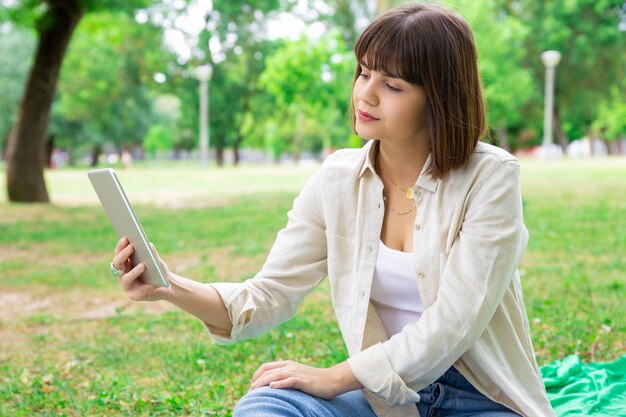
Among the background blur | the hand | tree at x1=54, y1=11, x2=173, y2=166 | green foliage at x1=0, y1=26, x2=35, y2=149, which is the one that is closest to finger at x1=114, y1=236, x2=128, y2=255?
the hand

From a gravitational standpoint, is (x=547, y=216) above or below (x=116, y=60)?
below

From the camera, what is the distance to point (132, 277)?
227cm

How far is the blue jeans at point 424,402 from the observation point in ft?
7.04

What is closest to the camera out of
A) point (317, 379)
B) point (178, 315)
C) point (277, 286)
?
point (317, 379)

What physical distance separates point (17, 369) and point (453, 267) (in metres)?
3.42

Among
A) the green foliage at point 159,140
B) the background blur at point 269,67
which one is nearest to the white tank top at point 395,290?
the background blur at point 269,67

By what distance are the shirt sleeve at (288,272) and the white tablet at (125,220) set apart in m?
0.29

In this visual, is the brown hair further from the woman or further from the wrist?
the wrist

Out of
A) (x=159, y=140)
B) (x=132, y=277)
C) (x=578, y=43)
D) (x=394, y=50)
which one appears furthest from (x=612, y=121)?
(x=132, y=277)

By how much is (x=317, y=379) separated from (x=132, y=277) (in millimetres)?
633

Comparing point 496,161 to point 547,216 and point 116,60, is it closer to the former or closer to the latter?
point 547,216

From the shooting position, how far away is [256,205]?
14.0 metres

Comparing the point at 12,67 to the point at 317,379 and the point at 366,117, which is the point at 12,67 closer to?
the point at 366,117

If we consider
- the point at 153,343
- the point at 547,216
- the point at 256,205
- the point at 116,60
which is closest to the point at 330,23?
the point at 116,60
